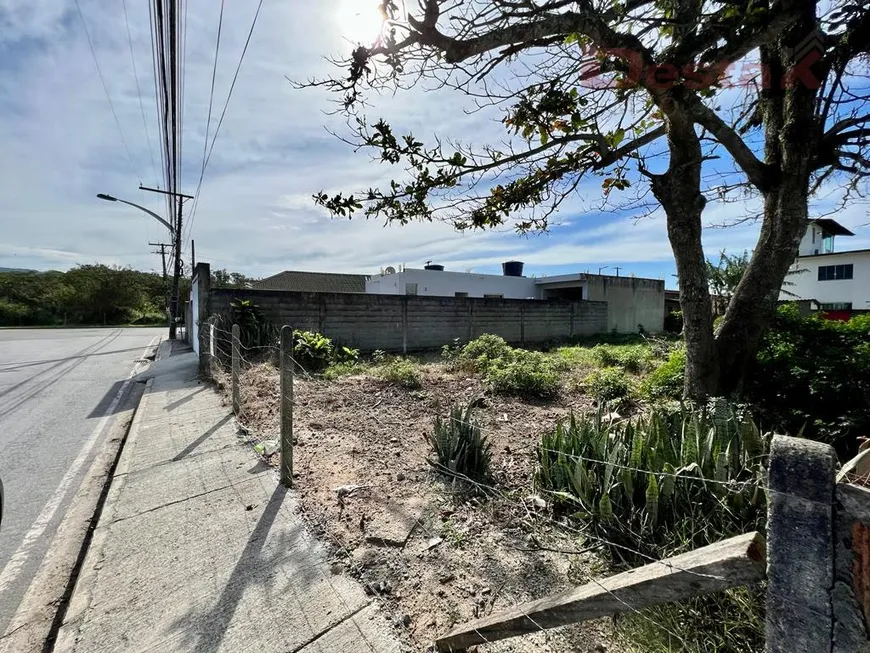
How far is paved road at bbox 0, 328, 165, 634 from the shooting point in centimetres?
288

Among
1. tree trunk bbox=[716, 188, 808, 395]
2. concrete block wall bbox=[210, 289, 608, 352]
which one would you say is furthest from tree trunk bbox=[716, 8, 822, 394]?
concrete block wall bbox=[210, 289, 608, 352]

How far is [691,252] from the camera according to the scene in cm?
464

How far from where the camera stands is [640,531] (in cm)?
229

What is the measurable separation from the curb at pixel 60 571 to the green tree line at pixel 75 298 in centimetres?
3678

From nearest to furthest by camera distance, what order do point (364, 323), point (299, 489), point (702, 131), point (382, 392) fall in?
point (299, 489) → point (702, 131) → point (382, 392) → point (364, 323)

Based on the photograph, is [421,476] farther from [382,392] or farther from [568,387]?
[568,387]

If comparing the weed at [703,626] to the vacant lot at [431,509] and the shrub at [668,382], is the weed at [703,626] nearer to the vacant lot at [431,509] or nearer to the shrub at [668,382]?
the vacant lot at [431,509]

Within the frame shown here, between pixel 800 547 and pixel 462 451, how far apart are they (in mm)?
2624

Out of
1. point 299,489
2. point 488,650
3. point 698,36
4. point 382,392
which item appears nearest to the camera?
point 488,650

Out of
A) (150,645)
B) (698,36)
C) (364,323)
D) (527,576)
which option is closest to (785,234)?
(698,36)

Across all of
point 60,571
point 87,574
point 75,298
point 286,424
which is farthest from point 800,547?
point 75,298

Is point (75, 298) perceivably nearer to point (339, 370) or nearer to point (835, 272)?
point (339, 370)

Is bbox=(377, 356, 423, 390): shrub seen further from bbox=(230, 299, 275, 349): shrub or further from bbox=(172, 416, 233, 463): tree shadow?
bbox=(230, 299, 275, 349): shrub

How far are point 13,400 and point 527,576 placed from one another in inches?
358
